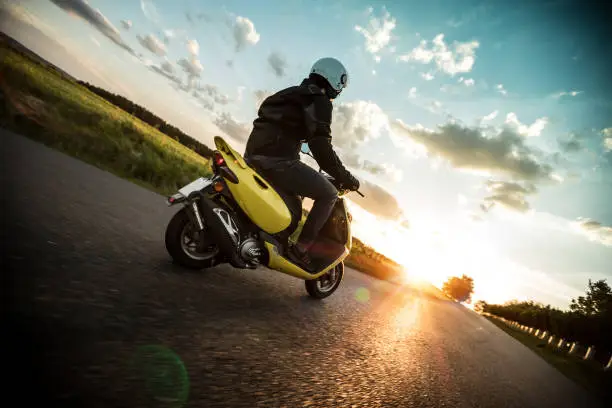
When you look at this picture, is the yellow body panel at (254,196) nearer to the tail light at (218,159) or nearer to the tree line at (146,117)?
the tail light at (218,159)

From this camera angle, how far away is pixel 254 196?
10.1ft

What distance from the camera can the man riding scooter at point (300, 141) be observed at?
3279 millimetres

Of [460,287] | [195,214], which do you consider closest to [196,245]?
[195,214]

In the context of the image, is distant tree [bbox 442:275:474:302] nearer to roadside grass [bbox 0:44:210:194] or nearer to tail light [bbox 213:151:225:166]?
roadside grass [bbox 0:44:210:194]

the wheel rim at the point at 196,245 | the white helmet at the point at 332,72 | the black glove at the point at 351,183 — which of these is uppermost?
the white helmet at the point at 332,72

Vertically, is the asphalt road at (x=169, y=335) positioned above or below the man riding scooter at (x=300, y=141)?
below

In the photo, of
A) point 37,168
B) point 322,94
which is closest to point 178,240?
point 322,94

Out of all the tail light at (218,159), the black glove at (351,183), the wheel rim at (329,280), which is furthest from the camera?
the wheel rim at (329,280)

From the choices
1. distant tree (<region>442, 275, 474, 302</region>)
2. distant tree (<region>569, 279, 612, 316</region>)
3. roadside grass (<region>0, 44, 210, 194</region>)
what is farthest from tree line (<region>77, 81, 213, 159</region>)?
distant tree (<region>442, 275, 474, 302</region>)

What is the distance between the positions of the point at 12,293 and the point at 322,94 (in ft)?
8.92

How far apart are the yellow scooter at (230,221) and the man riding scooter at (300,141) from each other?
0.56 ft

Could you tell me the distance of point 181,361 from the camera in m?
1.66

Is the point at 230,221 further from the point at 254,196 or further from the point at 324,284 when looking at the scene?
the point at 324,284

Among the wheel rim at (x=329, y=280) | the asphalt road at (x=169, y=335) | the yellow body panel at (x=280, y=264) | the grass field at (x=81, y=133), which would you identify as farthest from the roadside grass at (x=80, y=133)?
the yellow body panel at (x=280, y=264)
